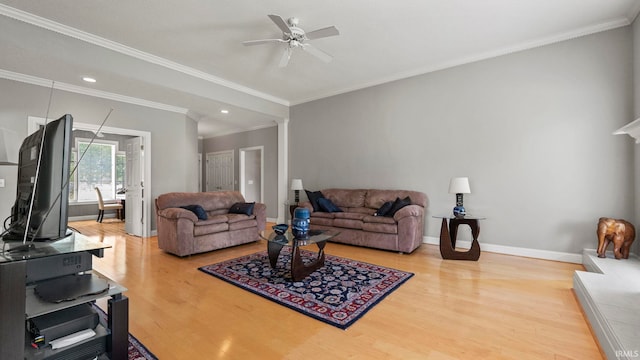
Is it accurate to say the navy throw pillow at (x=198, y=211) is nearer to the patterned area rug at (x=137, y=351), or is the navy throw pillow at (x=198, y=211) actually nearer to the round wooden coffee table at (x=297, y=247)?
the round wooden coffee table at (x=297, y=247)

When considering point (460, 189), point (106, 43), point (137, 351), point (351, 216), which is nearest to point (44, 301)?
point (137, 351)

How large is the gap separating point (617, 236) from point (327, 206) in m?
3.76

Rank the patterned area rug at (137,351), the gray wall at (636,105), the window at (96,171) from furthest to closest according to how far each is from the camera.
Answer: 1. the window at (96,171)
2. the gray wall at (636,105)
3. the patterned area rug at (137,351)

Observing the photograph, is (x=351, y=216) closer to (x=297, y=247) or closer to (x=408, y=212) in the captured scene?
(x=408, y=212)

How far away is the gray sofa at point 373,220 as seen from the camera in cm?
417

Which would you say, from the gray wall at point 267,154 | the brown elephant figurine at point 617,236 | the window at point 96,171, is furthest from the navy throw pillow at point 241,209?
the window at point 96,171

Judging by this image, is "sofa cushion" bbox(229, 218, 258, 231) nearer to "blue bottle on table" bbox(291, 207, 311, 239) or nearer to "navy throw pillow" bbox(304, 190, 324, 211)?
"navy throw pillow" bbox(304, 190, 324, 211)

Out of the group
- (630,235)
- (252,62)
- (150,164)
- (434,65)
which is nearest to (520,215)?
(630,235)

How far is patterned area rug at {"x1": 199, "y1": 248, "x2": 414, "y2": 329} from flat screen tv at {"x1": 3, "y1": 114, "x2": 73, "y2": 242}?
179 cm

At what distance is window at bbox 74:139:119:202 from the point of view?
7.80 m

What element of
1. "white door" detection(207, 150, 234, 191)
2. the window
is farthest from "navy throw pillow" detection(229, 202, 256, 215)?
the window

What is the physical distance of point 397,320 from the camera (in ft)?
7.45

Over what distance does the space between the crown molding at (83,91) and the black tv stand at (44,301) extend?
11.7ft

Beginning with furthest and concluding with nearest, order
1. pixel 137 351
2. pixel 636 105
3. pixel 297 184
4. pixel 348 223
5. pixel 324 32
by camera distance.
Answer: pixel 297 184 < pixel 348 223 < pixel 636 105 < pixel 324 32 < pixel 137 351
